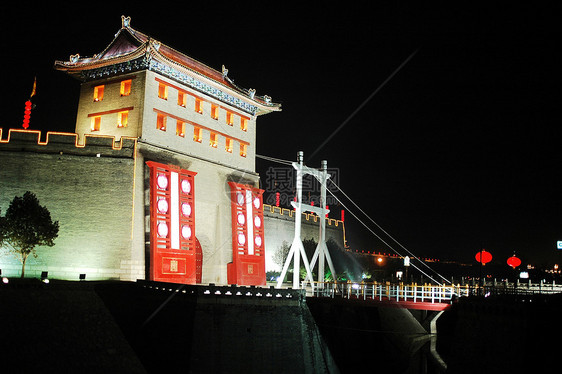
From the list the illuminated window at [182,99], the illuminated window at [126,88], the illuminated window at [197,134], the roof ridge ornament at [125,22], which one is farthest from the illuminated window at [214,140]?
the roof ridge ornament at [125,22]

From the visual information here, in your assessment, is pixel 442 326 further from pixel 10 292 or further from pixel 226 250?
pixel 10 292

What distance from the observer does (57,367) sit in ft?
56.8

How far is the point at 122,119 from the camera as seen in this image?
26.8m

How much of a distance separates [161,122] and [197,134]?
2462 mm

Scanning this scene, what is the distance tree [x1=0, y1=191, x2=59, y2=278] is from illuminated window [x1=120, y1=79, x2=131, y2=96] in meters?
7.32

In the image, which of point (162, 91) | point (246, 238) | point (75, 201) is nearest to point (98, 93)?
point (162, 91)

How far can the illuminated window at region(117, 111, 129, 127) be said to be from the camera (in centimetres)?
2664

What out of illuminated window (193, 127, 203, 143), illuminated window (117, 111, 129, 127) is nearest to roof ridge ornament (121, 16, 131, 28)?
illuminated window (117, 111, 129, 127)

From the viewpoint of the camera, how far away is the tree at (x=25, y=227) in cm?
2128

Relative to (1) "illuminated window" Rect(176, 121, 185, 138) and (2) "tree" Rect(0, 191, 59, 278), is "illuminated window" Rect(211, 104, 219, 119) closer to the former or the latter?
(1) "illuminated window" Rect(176, 121, 185, 138)

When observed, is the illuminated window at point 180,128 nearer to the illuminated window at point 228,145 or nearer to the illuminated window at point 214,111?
the illuminated window at point 214,111

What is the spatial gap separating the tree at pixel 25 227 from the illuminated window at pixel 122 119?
621cm

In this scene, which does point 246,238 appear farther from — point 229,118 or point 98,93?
point 98,93

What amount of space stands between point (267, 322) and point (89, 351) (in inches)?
247
